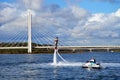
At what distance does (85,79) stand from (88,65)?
24113 millimetres

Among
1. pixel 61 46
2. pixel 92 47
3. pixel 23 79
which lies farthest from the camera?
pixel 92 47

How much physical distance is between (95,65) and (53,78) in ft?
75.6

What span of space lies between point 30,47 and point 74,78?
125134mm

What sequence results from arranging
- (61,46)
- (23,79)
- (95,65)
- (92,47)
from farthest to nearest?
(92,47), (61,46), (95,65), (23,79)

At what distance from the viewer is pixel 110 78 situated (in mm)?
61188

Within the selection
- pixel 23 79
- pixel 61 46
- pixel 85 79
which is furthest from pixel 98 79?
pixel 61 46

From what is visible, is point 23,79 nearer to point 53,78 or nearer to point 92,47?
point 53,78

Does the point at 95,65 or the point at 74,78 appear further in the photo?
the point at 95,65

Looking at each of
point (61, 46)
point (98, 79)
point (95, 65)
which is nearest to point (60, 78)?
point (98, 79)

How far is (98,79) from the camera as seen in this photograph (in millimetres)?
59375

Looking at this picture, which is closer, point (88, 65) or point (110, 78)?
point (110, 78)

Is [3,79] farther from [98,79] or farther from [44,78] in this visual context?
[98,79]

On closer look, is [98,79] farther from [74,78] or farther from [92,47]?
[92,47]

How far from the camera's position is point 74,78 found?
60.7 m
